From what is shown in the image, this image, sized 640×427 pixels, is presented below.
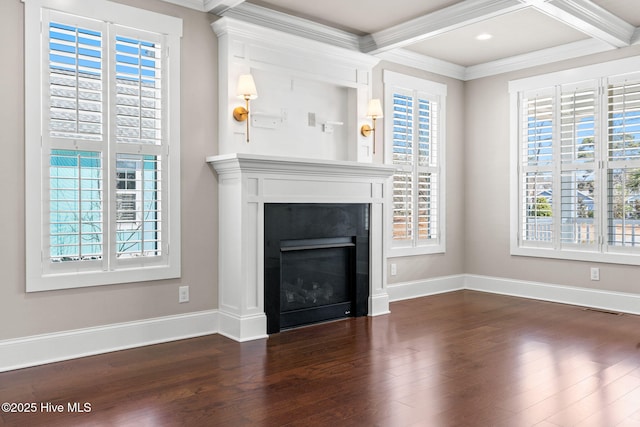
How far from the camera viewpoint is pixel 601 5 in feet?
14.4

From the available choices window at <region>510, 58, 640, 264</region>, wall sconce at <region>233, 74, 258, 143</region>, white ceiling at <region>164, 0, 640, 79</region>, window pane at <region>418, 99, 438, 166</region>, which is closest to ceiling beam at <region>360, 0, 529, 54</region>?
white ceiling at <region>164, 0, 640, 79</region>

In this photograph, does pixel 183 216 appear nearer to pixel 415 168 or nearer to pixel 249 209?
pixel 249 209

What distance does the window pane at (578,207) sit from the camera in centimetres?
536

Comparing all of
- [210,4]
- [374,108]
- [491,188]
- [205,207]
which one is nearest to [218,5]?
[210,4]

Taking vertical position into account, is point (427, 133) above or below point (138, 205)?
above

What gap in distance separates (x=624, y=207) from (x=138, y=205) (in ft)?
14.6

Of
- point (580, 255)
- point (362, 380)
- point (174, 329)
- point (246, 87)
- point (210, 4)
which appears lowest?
point (362, 380)

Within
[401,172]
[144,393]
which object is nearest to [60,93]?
[144,393]

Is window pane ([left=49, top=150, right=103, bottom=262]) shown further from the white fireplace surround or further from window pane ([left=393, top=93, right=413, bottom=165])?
window pane ([left=393, top=93, right=413, bottom=165])

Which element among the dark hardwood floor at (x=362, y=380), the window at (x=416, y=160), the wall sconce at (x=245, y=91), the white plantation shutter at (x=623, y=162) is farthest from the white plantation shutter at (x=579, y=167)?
the wall sconce at (x=245, y=91)

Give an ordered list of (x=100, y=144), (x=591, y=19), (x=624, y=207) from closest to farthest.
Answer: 1. (x=100, y=144)
2. (x=591, y=19)
3. (x=624, y=207)

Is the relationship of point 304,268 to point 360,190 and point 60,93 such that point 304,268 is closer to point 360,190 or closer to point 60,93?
point 360,190

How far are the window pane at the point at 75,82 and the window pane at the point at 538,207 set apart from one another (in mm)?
4453

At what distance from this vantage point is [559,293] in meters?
5.63
